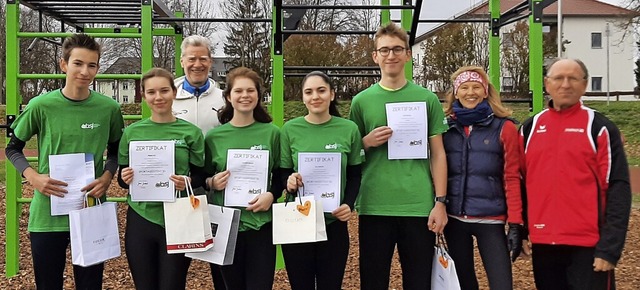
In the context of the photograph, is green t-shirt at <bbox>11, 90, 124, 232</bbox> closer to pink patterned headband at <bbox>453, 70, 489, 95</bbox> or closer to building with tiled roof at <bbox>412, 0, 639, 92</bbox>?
pink patterned headband at <bbox>453, 70, 489, 95</bbox>

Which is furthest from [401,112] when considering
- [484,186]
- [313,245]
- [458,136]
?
[313,245]

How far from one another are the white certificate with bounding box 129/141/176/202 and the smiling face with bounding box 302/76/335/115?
80cm

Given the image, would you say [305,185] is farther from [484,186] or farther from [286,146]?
[484,186]

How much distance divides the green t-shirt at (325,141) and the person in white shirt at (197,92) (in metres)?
0.72

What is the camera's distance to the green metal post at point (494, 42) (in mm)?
6140

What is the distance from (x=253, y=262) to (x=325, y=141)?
80 centimetres

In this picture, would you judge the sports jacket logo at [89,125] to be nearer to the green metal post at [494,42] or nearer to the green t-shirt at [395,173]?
the green t-shirt at [395,173]

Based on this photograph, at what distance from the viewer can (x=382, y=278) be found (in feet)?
11.7

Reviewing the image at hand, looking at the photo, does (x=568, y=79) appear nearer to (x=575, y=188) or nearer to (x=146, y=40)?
(x=575, y=188)

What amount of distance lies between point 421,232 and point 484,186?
451mm

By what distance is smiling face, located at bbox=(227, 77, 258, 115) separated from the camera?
338cm

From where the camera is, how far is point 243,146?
11.1 feet

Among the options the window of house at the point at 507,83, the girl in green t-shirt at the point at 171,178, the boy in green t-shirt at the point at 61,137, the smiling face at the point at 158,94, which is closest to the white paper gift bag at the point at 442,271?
the girl in green t-shirt at the point at 171,178

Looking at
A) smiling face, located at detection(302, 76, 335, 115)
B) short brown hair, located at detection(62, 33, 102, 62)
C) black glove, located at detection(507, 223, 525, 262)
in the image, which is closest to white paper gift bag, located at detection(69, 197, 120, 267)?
short brown hair, located at detection(62, 33, 102, 62)
